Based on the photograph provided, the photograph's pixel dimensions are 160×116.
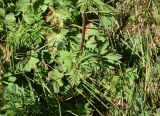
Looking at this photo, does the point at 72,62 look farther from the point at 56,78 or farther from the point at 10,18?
the point at 10,18

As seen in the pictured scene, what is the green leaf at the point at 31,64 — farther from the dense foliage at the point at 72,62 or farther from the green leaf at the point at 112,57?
the green leaf at the point at 112,57

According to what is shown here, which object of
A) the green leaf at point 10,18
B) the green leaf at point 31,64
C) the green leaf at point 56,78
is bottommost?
the green leaf at point 56,78

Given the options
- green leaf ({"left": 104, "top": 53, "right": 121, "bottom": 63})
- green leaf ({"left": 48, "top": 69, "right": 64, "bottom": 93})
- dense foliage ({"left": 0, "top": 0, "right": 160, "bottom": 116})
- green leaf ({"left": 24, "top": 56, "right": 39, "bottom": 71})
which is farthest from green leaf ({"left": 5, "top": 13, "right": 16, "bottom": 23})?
green leaf ({"left": 104, "top": 53, "right": 121, "bottom": 63})

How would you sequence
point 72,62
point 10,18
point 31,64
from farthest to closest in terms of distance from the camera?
1. point 10,18
2. point 31,64
3. point 72,62

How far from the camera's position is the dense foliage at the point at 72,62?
2699 millimetres

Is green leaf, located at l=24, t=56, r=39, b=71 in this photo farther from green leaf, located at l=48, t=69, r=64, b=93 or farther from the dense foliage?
green leaf, located at l=48, t=69, r=64, b=93

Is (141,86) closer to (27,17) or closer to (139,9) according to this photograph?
(139,9)

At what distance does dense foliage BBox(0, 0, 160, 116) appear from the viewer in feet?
8.86

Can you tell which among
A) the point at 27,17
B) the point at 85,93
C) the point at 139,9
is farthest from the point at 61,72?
the point at 139,9

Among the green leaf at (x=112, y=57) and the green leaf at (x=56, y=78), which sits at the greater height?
the green leaf at (x=112, y=57)

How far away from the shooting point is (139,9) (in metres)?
3.14

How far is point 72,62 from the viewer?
2598mm

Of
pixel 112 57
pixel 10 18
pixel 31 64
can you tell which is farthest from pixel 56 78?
pixel 10 18

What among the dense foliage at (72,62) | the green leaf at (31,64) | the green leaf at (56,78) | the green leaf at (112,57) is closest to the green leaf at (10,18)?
the dense foliage at (72,62)
